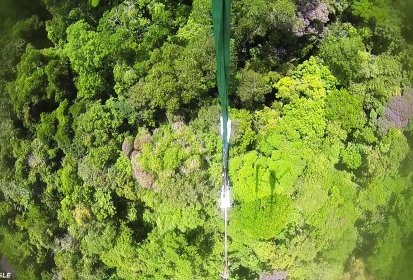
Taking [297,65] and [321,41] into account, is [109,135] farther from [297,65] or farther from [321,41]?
[321,41]

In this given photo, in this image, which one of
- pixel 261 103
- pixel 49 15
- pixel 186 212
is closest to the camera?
pixel 186 212

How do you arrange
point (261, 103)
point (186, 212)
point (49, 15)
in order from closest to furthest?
point (186, 212), point (261, 103), point (49, 15)

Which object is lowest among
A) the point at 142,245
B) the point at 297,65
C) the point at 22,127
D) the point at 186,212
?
the point at 142,245

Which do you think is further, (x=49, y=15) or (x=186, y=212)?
(x=49, y=15)

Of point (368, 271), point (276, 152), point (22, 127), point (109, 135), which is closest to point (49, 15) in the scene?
point (22, 127)

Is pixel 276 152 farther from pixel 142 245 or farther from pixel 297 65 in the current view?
pixel 142 245

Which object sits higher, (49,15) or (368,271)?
(49,15)
